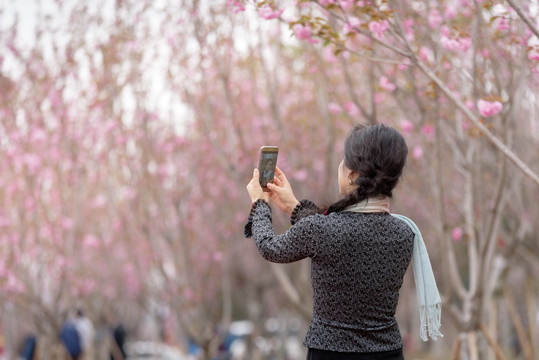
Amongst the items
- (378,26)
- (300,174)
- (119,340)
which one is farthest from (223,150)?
(119,340)

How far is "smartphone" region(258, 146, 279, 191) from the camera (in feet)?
7.60

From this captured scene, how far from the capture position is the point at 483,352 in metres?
5.77

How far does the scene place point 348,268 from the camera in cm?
215

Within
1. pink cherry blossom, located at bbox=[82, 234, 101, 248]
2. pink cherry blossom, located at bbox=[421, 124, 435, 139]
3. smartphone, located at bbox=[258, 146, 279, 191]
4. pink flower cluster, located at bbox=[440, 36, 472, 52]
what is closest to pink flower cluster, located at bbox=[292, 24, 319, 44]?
pink flower cluster, located at bbox=[440, 36, 472, 52]

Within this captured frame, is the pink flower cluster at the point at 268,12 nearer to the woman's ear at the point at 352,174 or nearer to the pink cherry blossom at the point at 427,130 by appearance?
the woman's ear at the point at 352,174

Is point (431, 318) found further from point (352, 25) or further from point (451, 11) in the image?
point (451, 11)

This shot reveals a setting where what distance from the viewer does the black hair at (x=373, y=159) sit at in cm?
217

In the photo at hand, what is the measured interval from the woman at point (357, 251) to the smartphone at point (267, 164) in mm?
212

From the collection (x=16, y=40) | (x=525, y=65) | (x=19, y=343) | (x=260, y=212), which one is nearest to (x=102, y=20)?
(x=16, y=40)

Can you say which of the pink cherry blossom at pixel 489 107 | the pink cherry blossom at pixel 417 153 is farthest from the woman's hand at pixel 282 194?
the pink cherry blossom at pixel 417 153

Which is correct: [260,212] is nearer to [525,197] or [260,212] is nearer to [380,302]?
[380,302]

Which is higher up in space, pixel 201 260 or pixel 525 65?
pixel 525 65

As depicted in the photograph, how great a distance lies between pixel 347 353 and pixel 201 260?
409 inches

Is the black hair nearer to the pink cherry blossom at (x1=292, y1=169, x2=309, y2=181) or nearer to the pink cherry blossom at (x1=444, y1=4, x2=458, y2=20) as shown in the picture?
the pink cherry blossom at (x1=444, y1=4, x2=458, y2=20)
